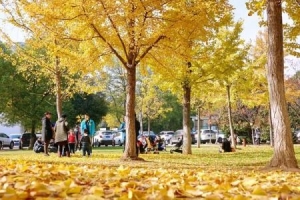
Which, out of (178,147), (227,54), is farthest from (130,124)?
(178,147)

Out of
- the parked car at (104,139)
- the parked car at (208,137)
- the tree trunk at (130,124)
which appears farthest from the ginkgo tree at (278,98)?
the parked car at (208,137)

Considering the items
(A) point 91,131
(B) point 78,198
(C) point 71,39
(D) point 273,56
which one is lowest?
(B) point 78,198

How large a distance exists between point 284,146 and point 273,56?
216 centimetres

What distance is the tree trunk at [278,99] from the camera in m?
10.4

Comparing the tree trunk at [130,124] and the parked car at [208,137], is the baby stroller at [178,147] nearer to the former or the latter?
the tree trunk at [130,124]

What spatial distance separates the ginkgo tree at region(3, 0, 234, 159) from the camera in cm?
1278

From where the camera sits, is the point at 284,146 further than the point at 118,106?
No

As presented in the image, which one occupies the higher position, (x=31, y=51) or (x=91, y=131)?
(x=31, y=51)

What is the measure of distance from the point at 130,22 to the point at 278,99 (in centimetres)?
532

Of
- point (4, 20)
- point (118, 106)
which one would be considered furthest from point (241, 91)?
point (118, 106)

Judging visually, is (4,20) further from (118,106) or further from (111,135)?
(118,106)

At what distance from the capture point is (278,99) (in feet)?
34.4

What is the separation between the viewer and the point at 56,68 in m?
20.8

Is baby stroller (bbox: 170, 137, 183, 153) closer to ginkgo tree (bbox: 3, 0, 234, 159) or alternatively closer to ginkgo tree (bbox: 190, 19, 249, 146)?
ginkgo tree (bbox: 190, 19, 249, 146)
